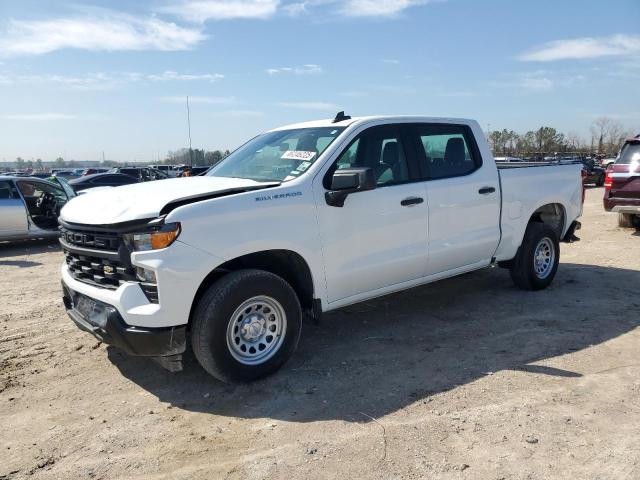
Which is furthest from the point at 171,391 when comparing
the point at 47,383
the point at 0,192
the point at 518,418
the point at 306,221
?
the point at 0,192

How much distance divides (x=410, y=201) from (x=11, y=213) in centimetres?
905

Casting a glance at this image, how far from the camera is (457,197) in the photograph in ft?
17.2

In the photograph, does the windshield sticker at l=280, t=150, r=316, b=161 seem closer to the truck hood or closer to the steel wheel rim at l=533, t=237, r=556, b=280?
the truck hood

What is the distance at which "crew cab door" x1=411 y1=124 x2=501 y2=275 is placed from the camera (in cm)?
510

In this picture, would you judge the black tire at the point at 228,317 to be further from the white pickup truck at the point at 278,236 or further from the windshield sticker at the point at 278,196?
the windshield sticker at the point at 278,196

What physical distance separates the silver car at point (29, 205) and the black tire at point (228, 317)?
8.67 metres

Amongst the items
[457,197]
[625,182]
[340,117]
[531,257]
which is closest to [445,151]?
[457,197]

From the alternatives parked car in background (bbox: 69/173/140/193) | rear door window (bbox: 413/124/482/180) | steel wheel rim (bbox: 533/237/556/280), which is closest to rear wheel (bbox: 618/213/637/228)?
steel wheel rim (bbox: 533/237/556/280)

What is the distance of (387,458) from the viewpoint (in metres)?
3.03

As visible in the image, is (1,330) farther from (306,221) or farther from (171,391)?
(306,221)

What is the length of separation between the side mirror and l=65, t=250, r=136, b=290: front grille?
1.62m

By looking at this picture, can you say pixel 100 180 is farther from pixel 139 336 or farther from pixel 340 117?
pixel 139 336

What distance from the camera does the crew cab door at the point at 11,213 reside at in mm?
10492

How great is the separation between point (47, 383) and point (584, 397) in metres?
4.03
